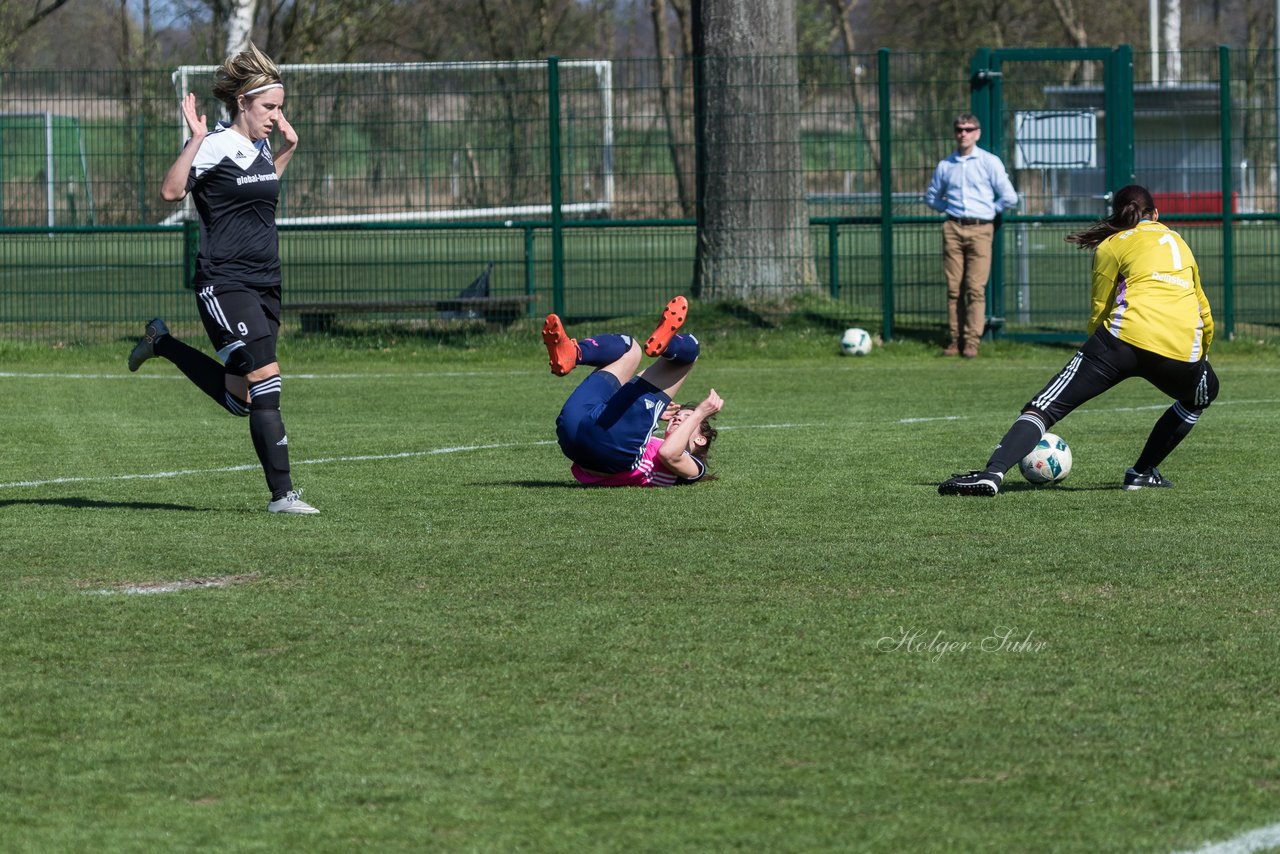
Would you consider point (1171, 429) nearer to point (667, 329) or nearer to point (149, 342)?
point (667, 329)

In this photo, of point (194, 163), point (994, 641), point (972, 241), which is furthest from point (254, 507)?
point (972, 241)

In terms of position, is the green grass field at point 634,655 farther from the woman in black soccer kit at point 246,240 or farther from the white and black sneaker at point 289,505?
the woman in black soccer kit at point 246,240

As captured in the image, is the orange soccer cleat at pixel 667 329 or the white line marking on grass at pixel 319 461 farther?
the white line marking on grass at pixel 319 461

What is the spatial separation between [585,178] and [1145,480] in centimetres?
960

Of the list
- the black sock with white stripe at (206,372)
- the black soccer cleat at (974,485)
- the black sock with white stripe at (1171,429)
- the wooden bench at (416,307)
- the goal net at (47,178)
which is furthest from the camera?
the goal net at (47,178)

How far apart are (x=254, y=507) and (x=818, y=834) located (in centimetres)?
514

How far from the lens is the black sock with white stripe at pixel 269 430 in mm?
8359

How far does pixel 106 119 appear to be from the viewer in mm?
17938

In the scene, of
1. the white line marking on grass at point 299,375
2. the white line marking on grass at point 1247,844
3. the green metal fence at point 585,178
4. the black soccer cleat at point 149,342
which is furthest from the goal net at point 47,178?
the white line marking on grass at point 1247,844

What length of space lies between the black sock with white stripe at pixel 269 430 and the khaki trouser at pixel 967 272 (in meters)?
9.31

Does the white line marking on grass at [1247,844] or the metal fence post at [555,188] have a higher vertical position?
the metal fence post at [555,188]

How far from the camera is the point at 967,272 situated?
16.6 metres

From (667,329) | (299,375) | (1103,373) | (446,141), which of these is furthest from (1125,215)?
(446,141)

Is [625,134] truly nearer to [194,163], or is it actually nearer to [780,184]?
[780,184]
